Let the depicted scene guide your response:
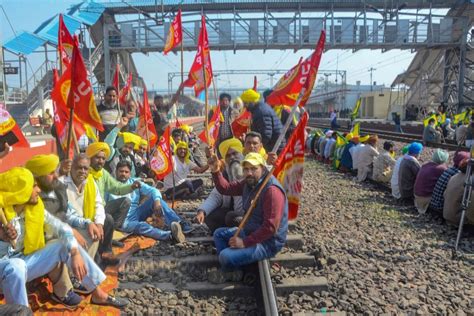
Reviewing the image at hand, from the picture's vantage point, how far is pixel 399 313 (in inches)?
149

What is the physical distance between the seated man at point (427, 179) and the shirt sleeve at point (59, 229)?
575 centimetres

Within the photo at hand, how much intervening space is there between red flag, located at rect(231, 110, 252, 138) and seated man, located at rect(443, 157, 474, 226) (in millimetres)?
3755

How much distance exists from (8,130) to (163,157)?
2722 mm

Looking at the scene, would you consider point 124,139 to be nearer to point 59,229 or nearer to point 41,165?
point 41,165

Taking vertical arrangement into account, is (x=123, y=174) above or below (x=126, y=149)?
below

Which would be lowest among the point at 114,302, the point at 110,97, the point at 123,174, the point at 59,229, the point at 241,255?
the point at 114,302

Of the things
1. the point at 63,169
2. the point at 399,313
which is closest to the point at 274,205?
the point at 399,313

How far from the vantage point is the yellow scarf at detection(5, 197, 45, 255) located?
3.49 metres

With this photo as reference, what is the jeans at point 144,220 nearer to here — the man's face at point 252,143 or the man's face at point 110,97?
the man's face at point 252,143

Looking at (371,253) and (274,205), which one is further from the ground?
(274,205)

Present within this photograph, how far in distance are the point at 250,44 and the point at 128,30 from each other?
27.4 ft

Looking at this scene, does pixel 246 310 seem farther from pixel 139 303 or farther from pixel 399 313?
pixel 399 313

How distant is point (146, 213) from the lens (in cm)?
584

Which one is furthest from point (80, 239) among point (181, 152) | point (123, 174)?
point (181, 152)
